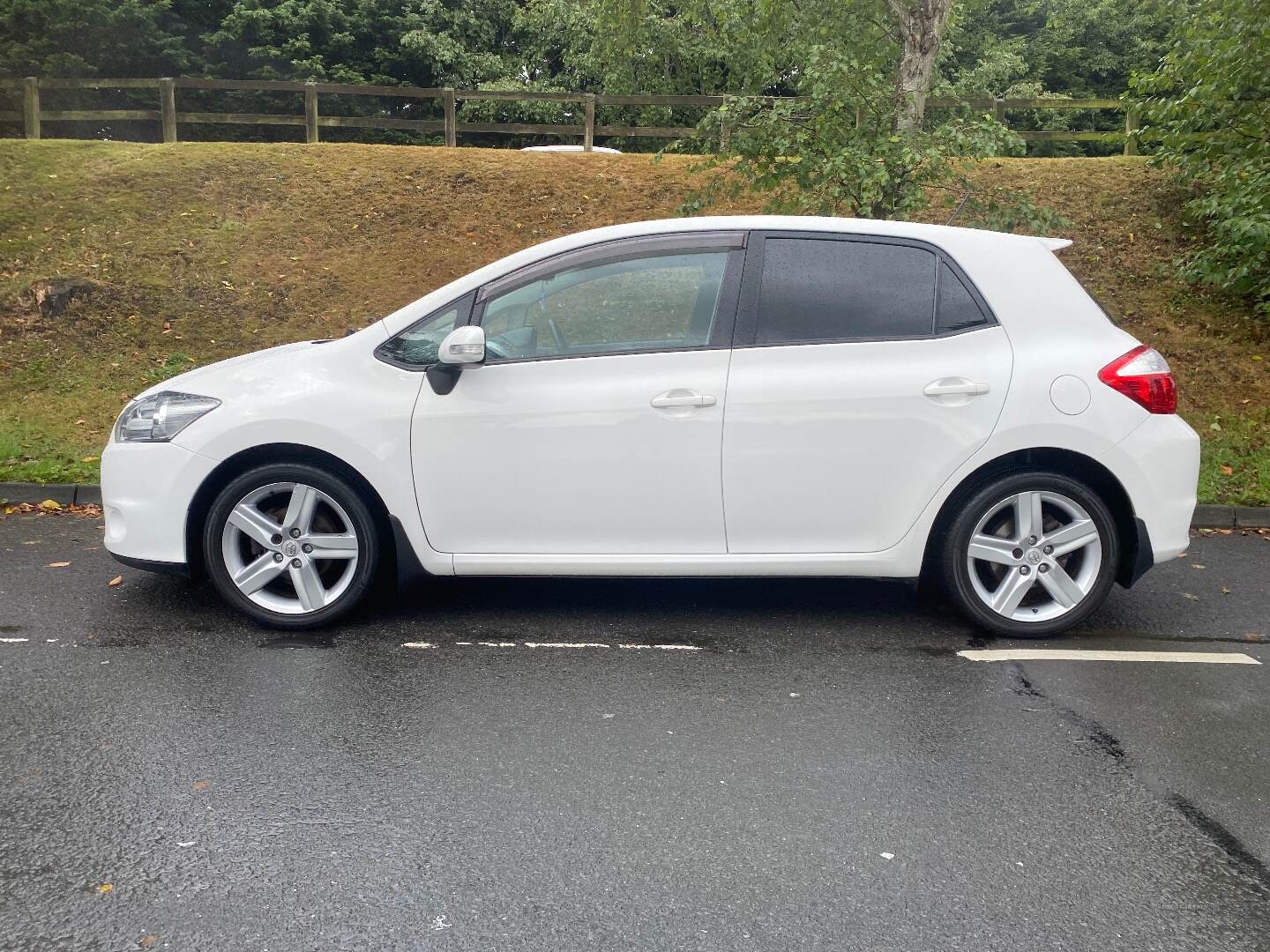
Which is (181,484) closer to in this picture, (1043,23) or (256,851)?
(256,851)

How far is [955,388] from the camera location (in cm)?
496

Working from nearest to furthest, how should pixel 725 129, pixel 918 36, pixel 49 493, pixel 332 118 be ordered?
1. pixel 49 493
2. pixel 725 129
3. pixel 918 36
4. pixel 332 118

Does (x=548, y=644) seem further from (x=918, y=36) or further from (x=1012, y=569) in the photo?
(x=918, y=36)

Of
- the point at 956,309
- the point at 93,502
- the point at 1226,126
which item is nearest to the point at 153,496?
the point at 93,502

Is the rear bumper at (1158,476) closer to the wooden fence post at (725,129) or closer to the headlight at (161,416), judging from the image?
the headlight at (161,416)

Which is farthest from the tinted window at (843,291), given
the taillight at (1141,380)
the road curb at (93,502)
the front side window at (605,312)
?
the road curb at (93,502)

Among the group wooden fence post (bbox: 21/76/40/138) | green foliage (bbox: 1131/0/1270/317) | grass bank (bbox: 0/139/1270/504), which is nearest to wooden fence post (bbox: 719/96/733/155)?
grass bank (bbox: 0/139/1270/504)

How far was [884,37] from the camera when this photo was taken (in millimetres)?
13078

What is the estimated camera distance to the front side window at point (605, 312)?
200 inches

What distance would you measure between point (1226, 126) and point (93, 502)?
10547 mm

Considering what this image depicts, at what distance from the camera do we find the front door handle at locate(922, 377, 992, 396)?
4.96 meters

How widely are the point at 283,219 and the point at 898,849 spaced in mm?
12802

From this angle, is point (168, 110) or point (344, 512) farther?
point (168, 110)

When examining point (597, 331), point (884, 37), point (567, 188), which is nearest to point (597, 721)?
point (597, 331)
